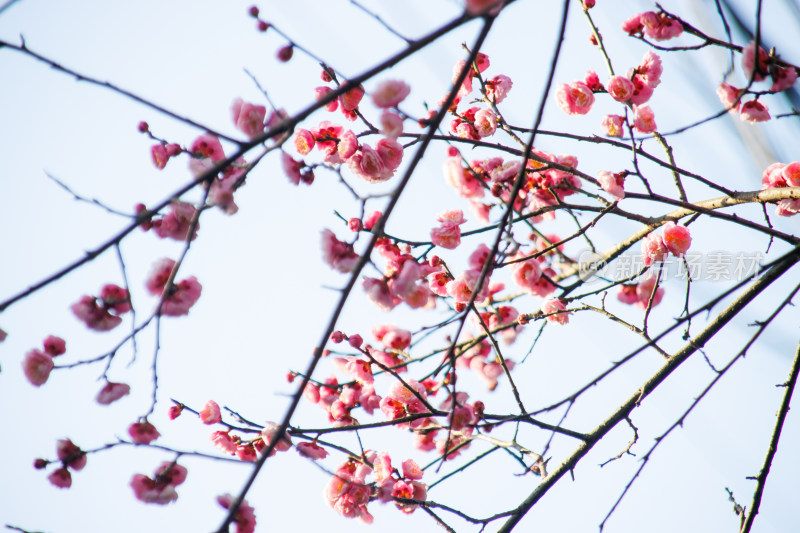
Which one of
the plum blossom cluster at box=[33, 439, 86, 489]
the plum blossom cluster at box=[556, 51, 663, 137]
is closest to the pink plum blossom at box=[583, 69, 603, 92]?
the plum blossom cluster at box=[556, 51, 663, 137]

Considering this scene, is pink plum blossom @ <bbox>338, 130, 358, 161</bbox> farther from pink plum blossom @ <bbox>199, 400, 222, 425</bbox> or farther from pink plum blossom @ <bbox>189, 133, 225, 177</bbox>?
pink plum blossom @ <bbox>199, 400, 222, 425</bbox>

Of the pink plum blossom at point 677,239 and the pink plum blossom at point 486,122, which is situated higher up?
the pink plum blossom at point 486,122

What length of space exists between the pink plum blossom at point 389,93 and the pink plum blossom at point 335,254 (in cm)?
33

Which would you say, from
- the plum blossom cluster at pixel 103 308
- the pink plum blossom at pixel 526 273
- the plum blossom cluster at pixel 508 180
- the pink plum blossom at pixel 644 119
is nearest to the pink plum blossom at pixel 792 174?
the pink plum blossom at pixel 644 119

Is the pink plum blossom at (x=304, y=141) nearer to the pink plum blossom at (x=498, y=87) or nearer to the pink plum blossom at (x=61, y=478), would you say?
the pink plum blossom at (x=498, y=87)

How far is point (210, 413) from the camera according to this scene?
1947 millimetres

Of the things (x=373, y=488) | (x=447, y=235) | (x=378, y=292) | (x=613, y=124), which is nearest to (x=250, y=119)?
(x=378, y=292)

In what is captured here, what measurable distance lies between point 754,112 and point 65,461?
242cm

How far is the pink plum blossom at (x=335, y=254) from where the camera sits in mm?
1365

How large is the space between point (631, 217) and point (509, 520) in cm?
109

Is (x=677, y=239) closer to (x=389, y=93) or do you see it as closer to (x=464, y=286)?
(x=464, y=286)

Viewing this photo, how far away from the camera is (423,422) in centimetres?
221

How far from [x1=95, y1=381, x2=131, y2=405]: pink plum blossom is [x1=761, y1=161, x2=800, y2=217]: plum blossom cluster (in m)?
2.00

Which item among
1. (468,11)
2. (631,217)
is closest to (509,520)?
(631,217)
